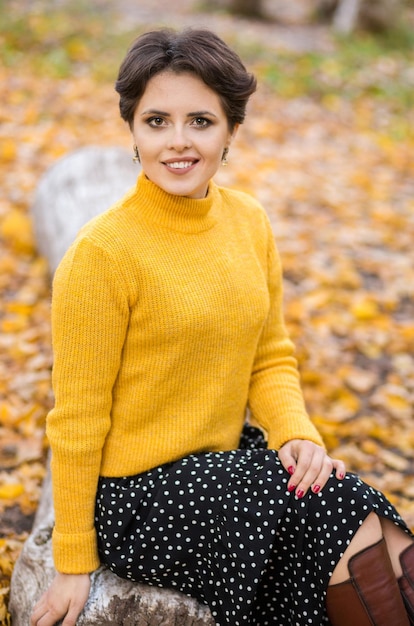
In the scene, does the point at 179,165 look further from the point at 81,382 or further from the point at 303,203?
the point at 303,203

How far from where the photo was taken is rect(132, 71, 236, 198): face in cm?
169

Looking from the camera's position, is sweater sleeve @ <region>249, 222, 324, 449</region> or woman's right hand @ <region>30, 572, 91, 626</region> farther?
sweater sleeve @ <region>249, 222, 324, 449</region>

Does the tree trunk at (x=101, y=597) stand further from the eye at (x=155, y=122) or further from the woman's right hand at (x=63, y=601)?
the eye at (x=155, y=122)

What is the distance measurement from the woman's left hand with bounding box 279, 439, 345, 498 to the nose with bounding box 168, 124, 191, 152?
840 millimetres

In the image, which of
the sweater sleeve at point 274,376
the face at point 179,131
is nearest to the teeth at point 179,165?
the face at point 179,131

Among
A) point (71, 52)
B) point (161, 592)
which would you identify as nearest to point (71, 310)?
point (161, 592)

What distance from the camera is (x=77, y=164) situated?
3.86 m

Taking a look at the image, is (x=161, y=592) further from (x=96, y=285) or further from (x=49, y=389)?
(x=49, y=389)

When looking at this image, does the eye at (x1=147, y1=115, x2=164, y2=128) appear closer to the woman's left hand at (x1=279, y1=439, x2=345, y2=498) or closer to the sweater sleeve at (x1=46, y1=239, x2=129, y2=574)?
the sweater sleeve at (x1=46, y1=239, x2=129, y2=574)

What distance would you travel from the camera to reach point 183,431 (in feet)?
6.05

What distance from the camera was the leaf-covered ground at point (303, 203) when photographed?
298cm

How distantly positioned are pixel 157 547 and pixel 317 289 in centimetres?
249

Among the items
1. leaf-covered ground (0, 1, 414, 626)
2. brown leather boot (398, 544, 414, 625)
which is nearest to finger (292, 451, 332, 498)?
brown leather boot (398, 544, 414, 625)

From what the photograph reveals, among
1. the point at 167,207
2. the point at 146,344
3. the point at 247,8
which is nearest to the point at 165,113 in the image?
the point at 167,207
